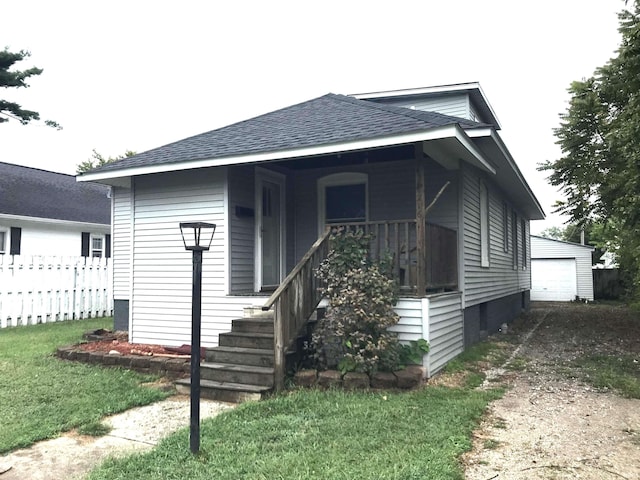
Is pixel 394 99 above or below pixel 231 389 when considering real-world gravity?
above

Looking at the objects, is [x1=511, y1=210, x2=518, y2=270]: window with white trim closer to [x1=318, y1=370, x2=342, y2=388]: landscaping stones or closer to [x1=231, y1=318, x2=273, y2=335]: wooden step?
[x1=231, y1=318, x2=273, y2=335]: wooden step

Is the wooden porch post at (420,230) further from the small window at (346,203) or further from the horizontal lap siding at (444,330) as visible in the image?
the small window at (346,203)

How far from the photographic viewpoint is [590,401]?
208 inches

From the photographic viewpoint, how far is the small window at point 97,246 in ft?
57.5

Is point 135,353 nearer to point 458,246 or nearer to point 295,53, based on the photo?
point 458,246

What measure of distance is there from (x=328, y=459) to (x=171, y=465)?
3.64 feet

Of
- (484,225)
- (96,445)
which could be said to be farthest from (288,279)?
(484,225)

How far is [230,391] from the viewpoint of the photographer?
17.6ft

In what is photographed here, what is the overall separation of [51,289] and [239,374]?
8789mm

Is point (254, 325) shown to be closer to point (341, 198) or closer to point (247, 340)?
point (247, 340)

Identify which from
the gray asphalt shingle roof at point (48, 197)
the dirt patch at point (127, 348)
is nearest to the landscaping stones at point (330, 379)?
the dirt patch at point (127, 348)

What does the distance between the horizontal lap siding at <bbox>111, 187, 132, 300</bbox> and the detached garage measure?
1817 cm

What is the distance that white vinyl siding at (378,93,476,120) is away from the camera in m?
11.1

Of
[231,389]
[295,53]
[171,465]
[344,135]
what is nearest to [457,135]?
[344,135]
